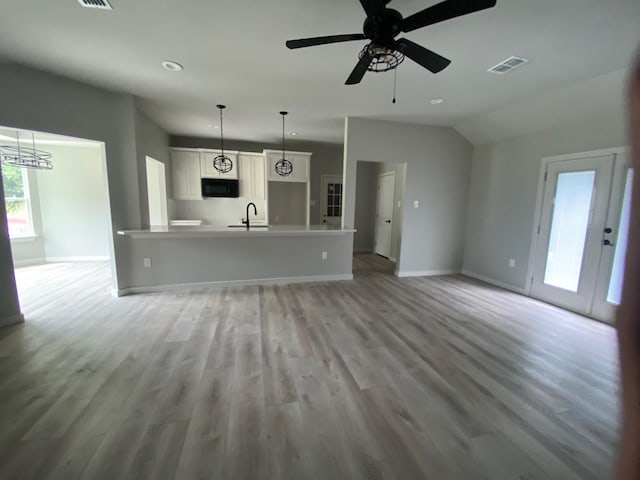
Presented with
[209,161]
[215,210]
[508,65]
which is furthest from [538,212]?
[215,210]

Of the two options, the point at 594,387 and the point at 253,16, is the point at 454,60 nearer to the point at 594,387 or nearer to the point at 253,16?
the point at 253,16

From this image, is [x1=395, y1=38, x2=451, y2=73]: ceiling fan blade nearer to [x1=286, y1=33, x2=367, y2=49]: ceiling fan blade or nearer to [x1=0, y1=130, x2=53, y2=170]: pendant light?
[x1=286, y1=33, x2=367, y2=49]: ceiling fan blade

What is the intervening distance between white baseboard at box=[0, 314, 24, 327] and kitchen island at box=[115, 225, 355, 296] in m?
0.91

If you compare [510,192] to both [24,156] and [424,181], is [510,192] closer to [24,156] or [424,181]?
[424,181]

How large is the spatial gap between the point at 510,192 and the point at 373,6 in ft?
12.5

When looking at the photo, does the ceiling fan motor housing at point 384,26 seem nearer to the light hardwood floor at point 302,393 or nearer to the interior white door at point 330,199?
the light hardwood floor at point 302,393

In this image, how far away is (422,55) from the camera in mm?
1968

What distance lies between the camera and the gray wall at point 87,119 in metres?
2.79

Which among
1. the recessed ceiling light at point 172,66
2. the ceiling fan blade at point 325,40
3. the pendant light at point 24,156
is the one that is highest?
the recessed ceiling light at point 172,66

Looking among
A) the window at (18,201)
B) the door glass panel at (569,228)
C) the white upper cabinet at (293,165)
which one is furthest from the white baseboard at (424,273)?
the window at (18,201)

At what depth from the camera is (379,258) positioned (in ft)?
21.2

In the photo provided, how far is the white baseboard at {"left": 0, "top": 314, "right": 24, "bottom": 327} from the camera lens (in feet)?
9.16

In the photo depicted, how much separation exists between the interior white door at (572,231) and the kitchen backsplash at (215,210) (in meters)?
4.95

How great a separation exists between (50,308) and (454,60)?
501 cm
